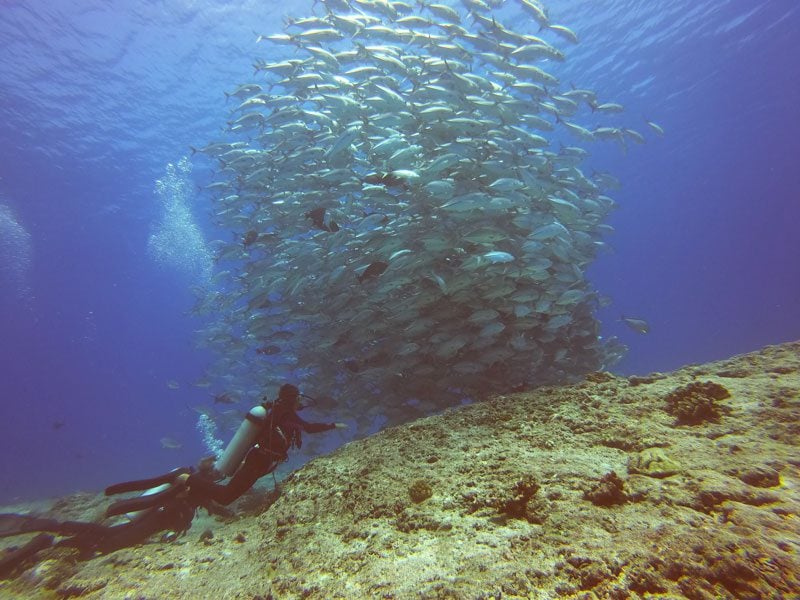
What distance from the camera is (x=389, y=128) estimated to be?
345 inches

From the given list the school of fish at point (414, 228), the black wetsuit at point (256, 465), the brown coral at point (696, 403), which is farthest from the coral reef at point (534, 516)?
the school of fish at point (414, 228)

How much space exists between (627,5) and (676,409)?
25.8 m

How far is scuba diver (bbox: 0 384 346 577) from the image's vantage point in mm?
4098

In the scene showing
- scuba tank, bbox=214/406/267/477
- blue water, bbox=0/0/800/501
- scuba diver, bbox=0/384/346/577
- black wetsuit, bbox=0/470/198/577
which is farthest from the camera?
blue water, bbox=0/0/800/501

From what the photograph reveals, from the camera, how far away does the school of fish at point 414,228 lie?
25.1 ft

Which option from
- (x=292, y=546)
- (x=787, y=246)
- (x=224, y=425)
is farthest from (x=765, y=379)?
(x=787, y=246)

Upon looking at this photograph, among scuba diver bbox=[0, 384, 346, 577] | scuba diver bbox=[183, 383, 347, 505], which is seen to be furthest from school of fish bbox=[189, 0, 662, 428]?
scuba diver bbox=[0, 384, 346, 577]

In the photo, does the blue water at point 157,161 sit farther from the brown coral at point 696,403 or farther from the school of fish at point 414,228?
the brown coral at point 696,403

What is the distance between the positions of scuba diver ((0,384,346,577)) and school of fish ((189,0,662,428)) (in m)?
2.89

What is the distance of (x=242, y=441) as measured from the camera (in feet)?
14.6

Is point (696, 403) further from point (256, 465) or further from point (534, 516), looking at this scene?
point (256, 465)

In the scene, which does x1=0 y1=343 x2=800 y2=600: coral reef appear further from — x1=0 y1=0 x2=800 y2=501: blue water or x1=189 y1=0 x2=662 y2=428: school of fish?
x1=0 y1=0 x2=800 y2=501: blue water

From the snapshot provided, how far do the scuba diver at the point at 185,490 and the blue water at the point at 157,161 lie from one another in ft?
35.1

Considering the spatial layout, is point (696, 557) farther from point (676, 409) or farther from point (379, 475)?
point (379, 475)
